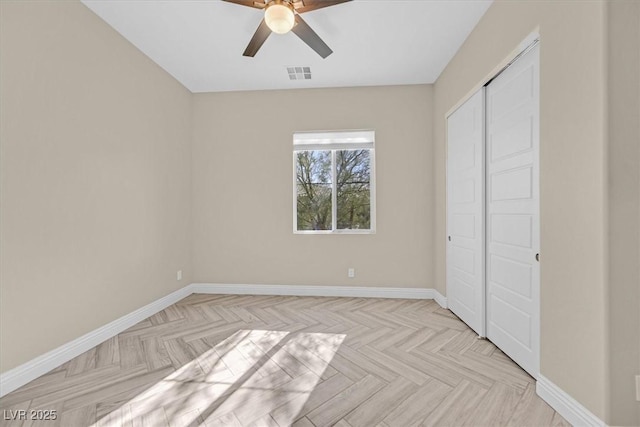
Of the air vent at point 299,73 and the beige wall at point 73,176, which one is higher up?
the air vent at point 299,73

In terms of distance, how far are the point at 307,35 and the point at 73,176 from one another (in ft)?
7.01

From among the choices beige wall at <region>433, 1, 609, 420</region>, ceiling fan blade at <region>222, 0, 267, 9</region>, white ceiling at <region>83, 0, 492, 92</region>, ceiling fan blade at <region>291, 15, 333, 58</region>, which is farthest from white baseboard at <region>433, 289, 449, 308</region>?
ceiling fan blade at <region>222, 0, 267, 9</region>

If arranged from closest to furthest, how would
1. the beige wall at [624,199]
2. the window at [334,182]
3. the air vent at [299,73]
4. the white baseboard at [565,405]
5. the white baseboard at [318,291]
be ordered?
the beige wall at [624,199], the white baseboard at [565,405], the air vent at [299,73], the white baseboard at [318,291], the window at [334,182]

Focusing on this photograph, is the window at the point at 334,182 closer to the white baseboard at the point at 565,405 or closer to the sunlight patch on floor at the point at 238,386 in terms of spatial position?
the sunlight patch on floor at the point at 238,386

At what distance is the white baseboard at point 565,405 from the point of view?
1.44 meters

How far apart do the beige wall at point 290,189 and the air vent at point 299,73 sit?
1.08ft

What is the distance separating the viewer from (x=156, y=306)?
326cm

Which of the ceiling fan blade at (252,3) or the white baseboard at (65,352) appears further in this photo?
the ceiling fan blade at (252,3)

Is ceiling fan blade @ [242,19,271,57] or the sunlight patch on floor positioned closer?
the sunlight patch on floor


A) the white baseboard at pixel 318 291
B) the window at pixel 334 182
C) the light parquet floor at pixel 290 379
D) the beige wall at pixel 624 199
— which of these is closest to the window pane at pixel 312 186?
the window at pixel 334 182

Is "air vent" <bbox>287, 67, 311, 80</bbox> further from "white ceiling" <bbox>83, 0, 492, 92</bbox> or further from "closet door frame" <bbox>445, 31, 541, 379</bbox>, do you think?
"closet door frame" <bbox>445, 31, 541, 379</bbox>

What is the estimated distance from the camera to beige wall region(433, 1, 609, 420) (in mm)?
1375

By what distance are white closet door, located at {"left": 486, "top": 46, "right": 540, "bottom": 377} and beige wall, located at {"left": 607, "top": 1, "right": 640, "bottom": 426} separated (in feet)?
1.64

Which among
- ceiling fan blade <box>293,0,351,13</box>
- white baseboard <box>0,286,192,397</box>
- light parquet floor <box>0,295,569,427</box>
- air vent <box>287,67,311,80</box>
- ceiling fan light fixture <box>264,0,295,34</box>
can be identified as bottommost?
light parquet floor <box>0,295,569,427</box>
